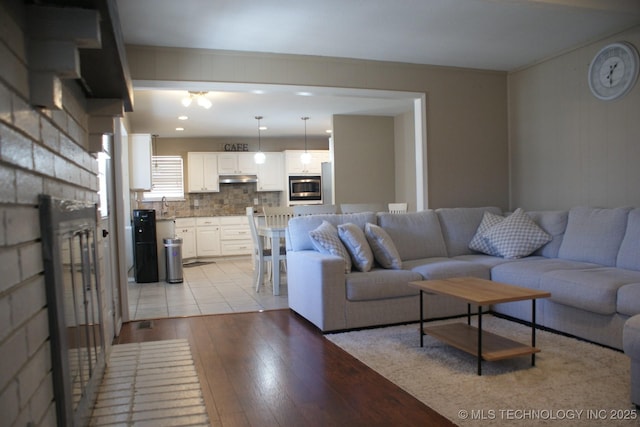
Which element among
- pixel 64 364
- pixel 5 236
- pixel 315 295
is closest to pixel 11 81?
pixel 5 236

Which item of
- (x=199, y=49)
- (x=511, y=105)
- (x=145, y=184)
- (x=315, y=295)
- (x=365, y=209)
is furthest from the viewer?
(x=145, y=184)

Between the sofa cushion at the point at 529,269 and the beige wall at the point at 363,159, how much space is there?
3758mm

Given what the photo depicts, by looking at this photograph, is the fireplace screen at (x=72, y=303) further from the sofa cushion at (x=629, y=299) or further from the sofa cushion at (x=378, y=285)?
the sofa cushion at (x=629, y=299)

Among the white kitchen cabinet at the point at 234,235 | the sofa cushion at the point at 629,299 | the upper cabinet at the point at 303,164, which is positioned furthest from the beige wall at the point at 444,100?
the white kitchen cabinet at the point at 234,235

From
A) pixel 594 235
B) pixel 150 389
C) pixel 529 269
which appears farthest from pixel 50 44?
pixel 594 235

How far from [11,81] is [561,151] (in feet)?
16.1

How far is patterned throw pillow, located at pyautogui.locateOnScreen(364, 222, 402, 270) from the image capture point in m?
4.02

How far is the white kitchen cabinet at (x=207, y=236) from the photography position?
8.83m

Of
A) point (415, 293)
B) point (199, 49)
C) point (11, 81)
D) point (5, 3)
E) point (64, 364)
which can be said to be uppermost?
point (199, 49)

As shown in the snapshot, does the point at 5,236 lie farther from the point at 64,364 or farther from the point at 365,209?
the point at 365,209

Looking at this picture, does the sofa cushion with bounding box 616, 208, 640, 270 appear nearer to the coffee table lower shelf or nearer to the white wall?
the coffee table lower shelf

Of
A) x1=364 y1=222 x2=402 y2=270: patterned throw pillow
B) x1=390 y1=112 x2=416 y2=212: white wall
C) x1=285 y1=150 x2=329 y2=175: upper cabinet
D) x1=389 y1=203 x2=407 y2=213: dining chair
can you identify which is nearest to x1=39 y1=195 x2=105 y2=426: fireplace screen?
x1=364 y1=222 x2=402 y2=270: patterned throw pillow

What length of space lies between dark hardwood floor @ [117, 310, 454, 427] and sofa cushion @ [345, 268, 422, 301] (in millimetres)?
436

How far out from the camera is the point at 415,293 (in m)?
3.90
